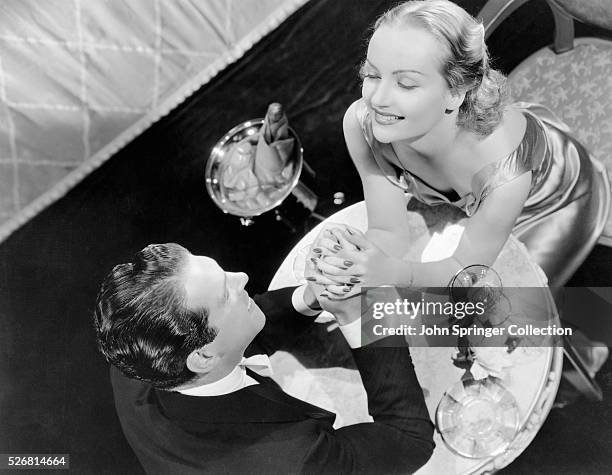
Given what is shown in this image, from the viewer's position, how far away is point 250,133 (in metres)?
1.28

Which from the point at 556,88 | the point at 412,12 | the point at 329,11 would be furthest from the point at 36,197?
the point at 556,88

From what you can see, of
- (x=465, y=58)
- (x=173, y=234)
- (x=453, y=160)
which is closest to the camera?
(x=465, y=58)

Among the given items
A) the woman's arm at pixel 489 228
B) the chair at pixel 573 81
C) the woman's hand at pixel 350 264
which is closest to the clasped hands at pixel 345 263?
the woman's hand at pixel 350 264

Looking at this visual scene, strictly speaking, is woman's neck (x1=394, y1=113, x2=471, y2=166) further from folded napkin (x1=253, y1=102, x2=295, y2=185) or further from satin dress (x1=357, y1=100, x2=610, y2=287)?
folded napkin (x1=253, y1=102, x2=295, y2=185)

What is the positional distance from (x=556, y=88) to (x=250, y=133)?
0.60m

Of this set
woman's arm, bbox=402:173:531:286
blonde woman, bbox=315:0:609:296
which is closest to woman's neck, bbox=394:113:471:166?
blonde woman, bbox=315:0:609:296

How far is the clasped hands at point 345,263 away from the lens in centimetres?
118

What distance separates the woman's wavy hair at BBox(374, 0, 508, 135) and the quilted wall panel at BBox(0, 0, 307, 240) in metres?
0.30

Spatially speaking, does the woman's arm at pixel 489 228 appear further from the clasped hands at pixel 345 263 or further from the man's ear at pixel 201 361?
the man's ear at pixel 201 361

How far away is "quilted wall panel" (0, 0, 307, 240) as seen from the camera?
4.18 feet

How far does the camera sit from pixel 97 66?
1279mm

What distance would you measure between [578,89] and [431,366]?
61 cm

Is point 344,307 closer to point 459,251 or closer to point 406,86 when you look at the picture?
point 459,251

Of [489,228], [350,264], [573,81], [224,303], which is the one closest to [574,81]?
[573,81]
